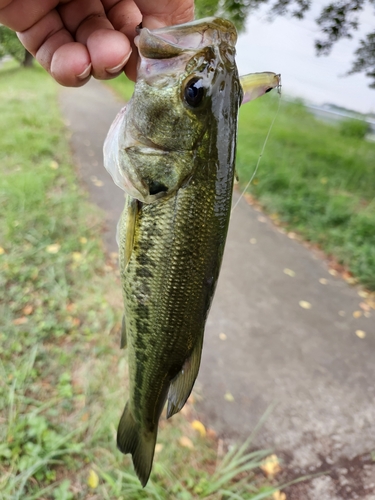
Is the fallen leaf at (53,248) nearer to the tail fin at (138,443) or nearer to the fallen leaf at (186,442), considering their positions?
the fallen leaf at (186,442)

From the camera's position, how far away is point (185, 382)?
146 cm

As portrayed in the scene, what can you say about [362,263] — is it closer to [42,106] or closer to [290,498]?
[290,498]

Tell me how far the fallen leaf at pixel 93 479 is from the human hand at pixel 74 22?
2320mm

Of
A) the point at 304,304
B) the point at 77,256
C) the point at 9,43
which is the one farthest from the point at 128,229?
the point at 9,43

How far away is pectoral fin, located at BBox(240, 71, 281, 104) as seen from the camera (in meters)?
1.29

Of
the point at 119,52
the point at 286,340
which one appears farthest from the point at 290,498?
the point at 119,52

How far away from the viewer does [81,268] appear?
4.00 metres

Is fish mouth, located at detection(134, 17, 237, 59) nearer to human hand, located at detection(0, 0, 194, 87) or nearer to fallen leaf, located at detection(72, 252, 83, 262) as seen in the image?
human hand, located at detection(0, 0, 194, 87)

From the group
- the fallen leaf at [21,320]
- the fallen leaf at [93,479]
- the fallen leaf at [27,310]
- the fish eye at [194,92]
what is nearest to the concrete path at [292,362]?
the fallen leaf at [93,479]

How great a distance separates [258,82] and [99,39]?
647 millimetres

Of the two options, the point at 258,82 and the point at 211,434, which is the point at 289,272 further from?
the point at 258,82

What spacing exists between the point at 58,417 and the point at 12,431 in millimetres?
321

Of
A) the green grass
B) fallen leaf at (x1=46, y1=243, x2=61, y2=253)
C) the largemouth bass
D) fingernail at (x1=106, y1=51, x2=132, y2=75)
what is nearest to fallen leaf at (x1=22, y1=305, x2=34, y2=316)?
fallen leaf at (x1=46, y1=243, x2=61, y2=253)

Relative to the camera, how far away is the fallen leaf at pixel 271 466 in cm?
289
